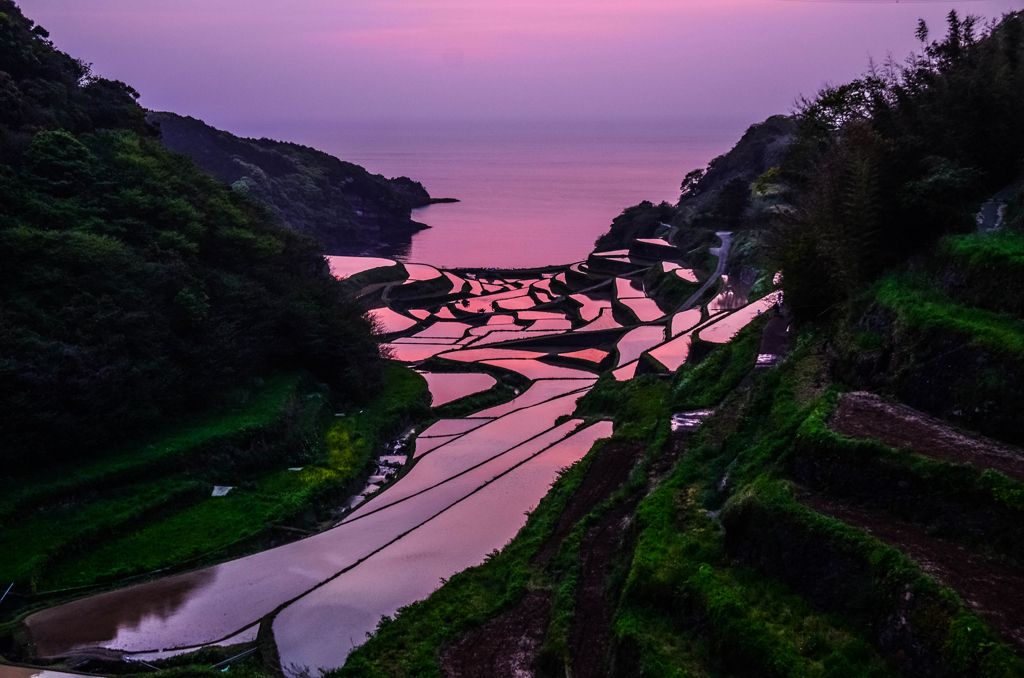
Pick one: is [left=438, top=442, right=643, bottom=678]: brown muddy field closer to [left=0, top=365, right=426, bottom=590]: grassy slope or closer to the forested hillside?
the forested hillside

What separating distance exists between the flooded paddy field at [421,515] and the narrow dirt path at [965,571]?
608cm

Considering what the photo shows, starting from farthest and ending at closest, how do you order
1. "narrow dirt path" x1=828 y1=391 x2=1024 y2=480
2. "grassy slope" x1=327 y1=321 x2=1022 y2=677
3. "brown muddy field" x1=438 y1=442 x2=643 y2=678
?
"brown muddy field" x1=438 y1=442 x2=643 y2=678 → "narrow dirt path" x1=828 y1=391 x2=1024 y2=480 → "grassy slope" x1=327 y1=321 x2=1022 y2=677

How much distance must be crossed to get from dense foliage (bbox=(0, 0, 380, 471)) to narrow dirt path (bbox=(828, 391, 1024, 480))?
12466 millimetres

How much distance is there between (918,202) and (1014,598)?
6659 mm

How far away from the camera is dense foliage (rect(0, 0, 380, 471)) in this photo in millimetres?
13055

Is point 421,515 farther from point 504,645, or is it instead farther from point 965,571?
point 965,571

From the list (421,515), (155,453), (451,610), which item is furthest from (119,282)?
(451,610)

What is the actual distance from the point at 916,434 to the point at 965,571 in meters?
1.77

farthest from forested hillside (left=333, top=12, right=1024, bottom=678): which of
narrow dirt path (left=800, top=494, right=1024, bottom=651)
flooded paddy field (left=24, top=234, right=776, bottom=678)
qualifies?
flooded paddy field (left=24, top=234, right=776, bottom=678)

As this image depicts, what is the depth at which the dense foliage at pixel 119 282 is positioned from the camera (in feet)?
42.8

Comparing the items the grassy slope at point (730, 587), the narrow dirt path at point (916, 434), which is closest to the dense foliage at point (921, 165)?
the grassy slope at point (730, 587)

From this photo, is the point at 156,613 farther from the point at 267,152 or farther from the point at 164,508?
the point at 267,152

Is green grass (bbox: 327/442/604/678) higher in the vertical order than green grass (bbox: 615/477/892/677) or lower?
lower

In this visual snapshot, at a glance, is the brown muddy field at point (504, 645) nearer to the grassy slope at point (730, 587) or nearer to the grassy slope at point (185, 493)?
the grassy slope at point (730, 587)
